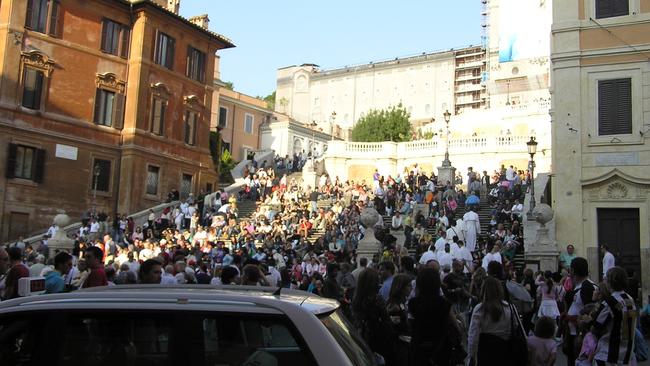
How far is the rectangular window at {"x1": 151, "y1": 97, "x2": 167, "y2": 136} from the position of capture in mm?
35562

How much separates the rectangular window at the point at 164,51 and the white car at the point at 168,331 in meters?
34.1

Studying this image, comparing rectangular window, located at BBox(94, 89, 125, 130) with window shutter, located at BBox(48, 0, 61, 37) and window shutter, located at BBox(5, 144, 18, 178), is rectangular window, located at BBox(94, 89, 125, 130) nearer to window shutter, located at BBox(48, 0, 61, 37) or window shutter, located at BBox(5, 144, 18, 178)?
window shutter, located at BBox(48, 0, 61, 37)

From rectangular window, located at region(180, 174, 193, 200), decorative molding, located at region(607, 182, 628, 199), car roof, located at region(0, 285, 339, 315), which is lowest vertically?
car roof, located at region(0, 285, 339, 315)

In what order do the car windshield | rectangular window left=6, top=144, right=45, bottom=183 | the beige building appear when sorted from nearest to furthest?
the car windshield, the beige building, rectangular window left=6, top=144, right=45, bottom=183

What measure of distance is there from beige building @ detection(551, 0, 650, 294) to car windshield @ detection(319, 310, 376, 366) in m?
17.3

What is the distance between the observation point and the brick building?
97.9 feet

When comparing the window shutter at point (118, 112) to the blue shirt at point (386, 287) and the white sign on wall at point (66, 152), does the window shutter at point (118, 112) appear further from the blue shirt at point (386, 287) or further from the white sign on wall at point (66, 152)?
the blue shirt at point (386, 287)

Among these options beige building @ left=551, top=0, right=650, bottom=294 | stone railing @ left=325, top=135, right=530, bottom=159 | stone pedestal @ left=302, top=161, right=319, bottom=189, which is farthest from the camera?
stone railing @ left=325, top=135, right=530, bottom=159

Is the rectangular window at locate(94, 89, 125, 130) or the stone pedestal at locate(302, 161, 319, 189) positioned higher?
the rectangular window at locate(94, 89, 125, 130)

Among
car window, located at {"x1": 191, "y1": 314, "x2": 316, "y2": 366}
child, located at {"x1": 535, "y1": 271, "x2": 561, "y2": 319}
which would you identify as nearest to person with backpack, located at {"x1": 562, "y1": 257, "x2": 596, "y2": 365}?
child, located at {"x1": 535, "y1": 271, "x2": 561, "y2": 319}

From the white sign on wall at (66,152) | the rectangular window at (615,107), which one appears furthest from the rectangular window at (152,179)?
the rectangular window at (615,107)

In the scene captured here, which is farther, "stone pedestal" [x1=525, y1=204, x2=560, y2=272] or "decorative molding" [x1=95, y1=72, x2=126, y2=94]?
"decorative molding" [x1=95, y1=72, x2=126, y2=94]

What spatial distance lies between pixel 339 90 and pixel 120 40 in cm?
6064

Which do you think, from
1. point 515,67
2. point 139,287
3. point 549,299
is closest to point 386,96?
point 515,67
